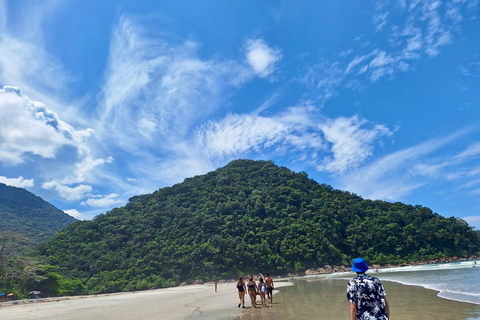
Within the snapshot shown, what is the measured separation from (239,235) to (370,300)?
2521 inches

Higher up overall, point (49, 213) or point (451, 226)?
point (49, 213)

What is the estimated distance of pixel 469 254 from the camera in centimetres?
6706

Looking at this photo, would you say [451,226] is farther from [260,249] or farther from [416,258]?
[260,249]

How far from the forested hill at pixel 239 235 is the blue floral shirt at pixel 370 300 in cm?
5242

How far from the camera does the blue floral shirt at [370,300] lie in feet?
13.2

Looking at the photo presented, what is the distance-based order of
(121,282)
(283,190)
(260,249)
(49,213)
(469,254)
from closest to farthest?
1. (121,282)
2. (260,249)
3. (469,254)
4. (283,190)
5. (49,213)

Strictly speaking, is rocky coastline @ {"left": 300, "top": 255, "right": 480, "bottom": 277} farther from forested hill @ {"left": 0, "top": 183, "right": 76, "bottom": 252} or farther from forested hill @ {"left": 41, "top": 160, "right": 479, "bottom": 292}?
forested hill @ {"left": 0, "top": 183, "right": 76, "bottom": 252}

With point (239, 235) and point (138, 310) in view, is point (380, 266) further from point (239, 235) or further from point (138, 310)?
point (138, 310)

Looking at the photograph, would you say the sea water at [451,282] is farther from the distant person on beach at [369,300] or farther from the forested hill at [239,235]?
the forested hill at [239,235]

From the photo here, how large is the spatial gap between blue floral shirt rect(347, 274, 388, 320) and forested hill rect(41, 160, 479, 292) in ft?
172

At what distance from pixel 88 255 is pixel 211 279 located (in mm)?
24235

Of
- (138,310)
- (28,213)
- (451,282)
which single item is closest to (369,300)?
(138,310)

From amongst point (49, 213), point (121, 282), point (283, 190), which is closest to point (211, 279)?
point (121, 282)

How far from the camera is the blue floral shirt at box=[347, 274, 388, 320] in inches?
159
